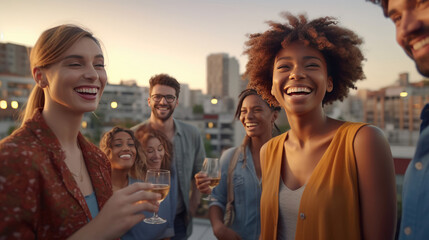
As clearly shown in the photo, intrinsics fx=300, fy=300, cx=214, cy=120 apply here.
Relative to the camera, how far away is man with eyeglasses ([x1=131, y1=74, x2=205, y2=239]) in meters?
3.83

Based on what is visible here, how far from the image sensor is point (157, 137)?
3.74 meters

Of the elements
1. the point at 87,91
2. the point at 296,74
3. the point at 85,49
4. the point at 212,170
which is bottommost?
the point at 212,170

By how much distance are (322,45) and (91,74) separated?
4.48 feet

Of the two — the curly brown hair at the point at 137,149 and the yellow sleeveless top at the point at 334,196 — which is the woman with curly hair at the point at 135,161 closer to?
the curly brown hair at the point at 137,149

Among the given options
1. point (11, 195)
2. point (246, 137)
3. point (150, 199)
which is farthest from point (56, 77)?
point (246, 137)

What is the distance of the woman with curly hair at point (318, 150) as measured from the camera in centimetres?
157

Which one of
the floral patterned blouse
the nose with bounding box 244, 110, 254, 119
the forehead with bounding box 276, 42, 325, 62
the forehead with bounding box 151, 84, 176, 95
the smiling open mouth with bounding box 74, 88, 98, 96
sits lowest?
the floral patterned blouse

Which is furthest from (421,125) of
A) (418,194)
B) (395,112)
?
(395,112)

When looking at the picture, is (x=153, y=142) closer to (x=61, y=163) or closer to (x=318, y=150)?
(x=61, y=163)

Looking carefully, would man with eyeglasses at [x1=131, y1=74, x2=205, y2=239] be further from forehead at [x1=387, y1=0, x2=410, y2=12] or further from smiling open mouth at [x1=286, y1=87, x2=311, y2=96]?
forehead at [x1=387, y1=0, x2=410, y2=12]

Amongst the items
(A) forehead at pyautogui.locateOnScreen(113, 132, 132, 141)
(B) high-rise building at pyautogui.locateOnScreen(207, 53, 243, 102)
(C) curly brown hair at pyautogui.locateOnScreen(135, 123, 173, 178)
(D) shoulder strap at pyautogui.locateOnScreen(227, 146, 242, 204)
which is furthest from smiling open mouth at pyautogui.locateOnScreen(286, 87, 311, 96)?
(B) high-rise building at pyautogui.locateOnScreen(207, 53, 243, 102)

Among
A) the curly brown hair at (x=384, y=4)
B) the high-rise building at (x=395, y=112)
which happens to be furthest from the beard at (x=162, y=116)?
the high-rise building at (x=395, y=112)

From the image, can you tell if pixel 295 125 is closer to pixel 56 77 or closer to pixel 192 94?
pixel 56 77

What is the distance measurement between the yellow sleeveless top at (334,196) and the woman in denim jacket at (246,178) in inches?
46.6
